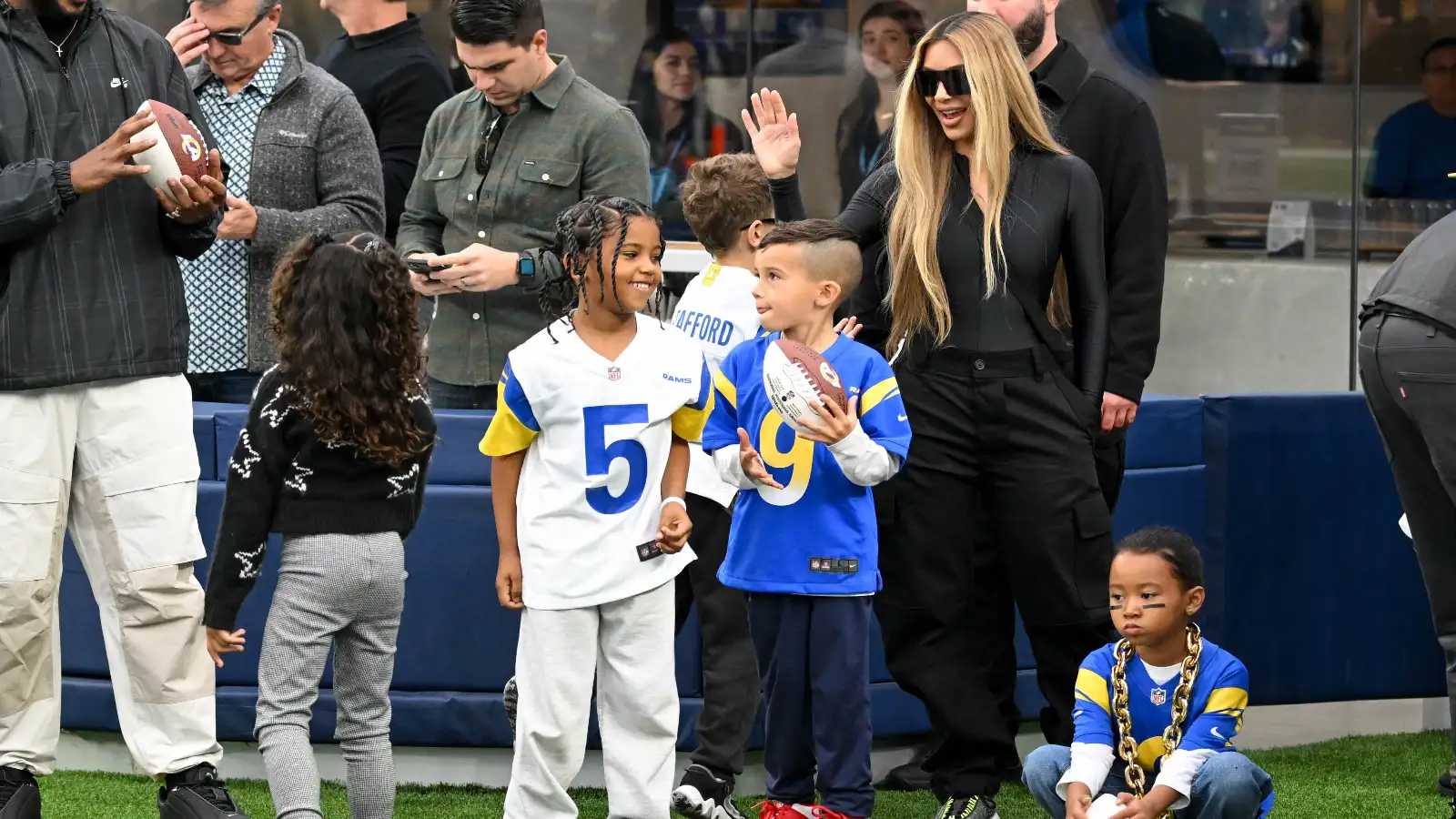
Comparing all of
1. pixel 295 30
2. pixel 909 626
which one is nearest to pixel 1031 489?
pixel 909 626

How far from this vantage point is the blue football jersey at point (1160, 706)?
3.96m

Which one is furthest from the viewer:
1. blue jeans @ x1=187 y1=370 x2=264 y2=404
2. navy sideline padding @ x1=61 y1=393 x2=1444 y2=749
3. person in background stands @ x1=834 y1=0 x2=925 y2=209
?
person in background stands @ x1=834 y1=0 x2=925 y2=209

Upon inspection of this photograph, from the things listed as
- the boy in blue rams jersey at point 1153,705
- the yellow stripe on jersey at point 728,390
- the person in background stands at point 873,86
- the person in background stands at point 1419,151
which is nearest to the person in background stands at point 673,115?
the person in background stands at point 873,86

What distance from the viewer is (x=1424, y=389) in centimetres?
411

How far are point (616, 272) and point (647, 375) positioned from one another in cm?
23

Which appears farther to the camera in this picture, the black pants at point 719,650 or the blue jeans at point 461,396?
the blue jeans at point 461,396

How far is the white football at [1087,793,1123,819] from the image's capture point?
12.7ft

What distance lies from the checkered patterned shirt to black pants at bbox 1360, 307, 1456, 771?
9.83 ft

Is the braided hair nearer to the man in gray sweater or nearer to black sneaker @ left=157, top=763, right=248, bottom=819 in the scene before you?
the man in gray sweater

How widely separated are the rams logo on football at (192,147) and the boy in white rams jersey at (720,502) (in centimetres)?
121

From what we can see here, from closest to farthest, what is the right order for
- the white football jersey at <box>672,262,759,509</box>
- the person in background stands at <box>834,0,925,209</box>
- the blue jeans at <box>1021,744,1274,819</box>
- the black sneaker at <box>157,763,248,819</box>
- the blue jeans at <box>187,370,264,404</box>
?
the blue jeans at <box>1021,744,1274,819</box>, the black sneaker at <box>157,763,248,819</box>, the white football jersey at <box>672,262,759,509</box>, the blue jeans at <box>187,370,264,404</box>, the person in background stands at <box>834,0,925,209</box>

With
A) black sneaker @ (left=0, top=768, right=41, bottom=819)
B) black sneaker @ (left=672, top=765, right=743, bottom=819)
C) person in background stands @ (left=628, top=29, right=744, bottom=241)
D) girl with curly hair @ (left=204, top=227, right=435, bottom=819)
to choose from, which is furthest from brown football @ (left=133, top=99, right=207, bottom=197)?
person in background stands @ (left=628, top=29, right=744, bottom=241)

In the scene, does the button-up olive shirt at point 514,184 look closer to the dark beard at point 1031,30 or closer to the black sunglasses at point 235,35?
the black sunglasses at point 235,35

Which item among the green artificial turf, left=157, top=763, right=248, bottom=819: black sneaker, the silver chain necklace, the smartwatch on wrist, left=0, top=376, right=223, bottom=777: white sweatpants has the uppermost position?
the silver chain necklace
